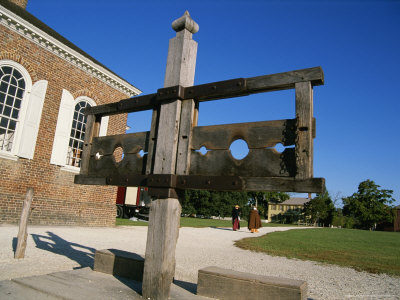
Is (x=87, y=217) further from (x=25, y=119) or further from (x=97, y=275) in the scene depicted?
(x=97, y=275)

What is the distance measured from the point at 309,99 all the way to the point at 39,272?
15.7 ft

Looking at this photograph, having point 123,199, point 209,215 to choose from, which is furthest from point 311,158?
point 209,215

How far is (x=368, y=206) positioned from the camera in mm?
60562

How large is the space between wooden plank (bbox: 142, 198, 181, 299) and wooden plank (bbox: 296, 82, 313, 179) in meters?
1.44

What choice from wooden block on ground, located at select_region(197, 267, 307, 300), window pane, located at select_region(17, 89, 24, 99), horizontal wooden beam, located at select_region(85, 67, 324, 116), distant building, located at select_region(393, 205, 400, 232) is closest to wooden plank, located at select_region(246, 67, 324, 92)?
horizontal wooden beam, located at select_region(85, 67, 324, 116)

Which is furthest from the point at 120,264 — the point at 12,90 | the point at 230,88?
the point at 12,90

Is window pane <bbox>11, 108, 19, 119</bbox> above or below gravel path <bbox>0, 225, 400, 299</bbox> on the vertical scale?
above

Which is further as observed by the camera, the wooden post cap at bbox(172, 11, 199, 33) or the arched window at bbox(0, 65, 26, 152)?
the arched window at bbox(0, 65, 26, 152)

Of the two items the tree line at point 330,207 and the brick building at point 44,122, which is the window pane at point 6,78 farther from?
the tree line at point 330,207

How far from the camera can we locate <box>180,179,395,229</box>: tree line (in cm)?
5081

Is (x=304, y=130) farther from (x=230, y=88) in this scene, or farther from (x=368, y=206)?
(x=368, y=206)

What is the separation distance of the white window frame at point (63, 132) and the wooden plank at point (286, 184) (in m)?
10.5

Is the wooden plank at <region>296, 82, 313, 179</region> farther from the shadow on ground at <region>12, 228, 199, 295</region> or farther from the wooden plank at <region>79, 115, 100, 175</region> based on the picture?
the shadow on ground at <region>12, 228, 199, 295</region>

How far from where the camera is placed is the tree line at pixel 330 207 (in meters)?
50.8
